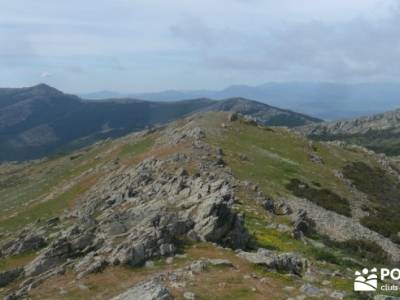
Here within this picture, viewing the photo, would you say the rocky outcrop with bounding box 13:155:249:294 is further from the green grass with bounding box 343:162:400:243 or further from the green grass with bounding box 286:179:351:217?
the green grass with bounding box 343:162:400:243

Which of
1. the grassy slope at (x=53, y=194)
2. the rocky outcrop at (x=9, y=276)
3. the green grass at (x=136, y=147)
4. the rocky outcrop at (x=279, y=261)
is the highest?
the rocky outcrop at (x=279, y=261)

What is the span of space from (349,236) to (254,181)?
14200 mm

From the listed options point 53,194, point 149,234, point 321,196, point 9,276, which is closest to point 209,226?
point 149,234

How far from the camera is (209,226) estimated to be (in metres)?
33.7

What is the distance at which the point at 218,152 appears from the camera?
66250 mm

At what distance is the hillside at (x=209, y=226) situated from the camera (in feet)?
87.1

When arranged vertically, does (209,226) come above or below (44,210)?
above

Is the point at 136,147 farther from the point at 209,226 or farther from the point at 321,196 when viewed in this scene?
the point at 209,226

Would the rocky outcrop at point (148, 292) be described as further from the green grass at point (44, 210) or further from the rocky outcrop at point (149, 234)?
the green grass at point (44, 210)

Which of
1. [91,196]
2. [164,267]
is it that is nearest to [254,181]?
[91,196]

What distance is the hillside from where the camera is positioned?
87.1 ft
